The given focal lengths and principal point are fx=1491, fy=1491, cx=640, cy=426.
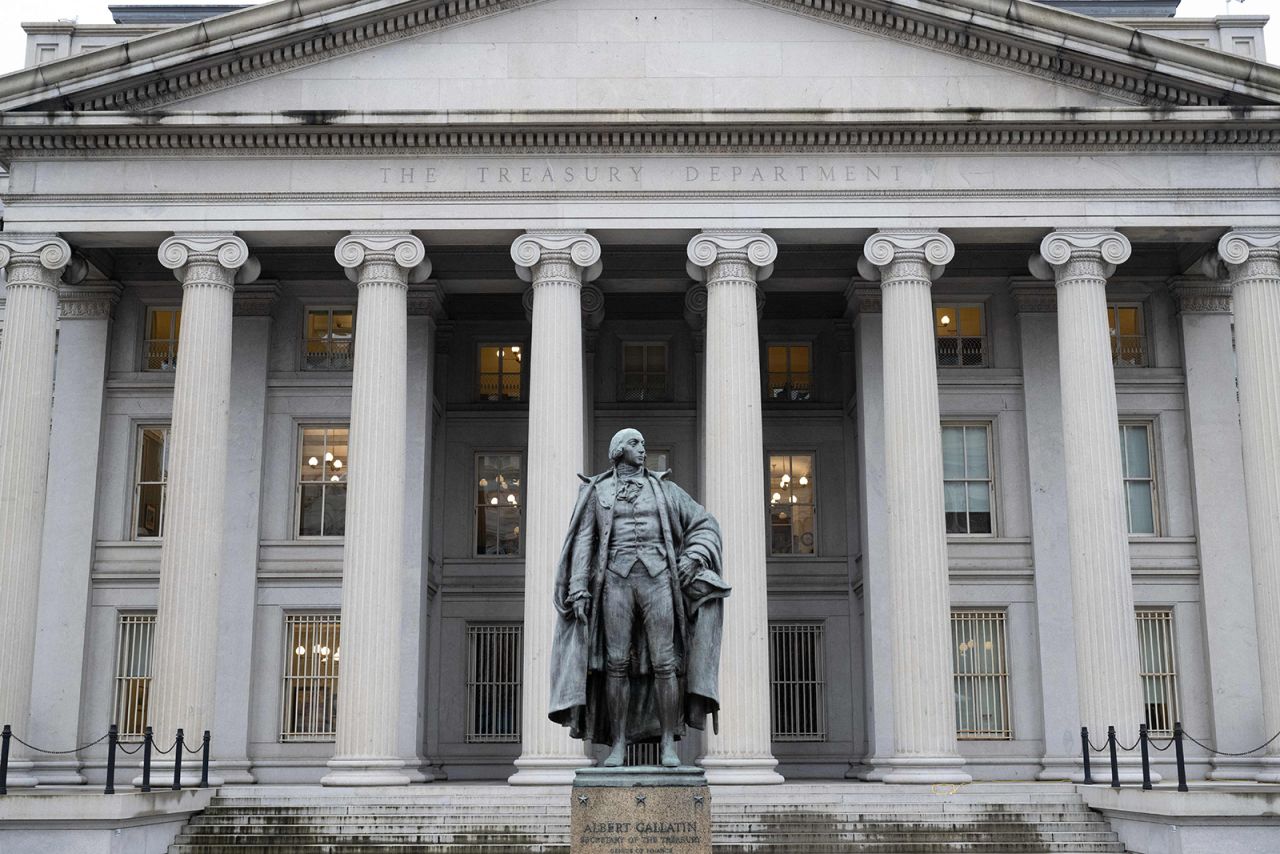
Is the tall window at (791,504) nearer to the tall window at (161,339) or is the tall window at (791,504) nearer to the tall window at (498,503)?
the tall window at (498,503)

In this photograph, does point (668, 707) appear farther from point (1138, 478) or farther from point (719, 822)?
point (1138, 478)

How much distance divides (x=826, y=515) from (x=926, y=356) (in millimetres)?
7326

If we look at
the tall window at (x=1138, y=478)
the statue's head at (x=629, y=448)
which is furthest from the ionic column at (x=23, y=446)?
the tall window at (x=1138, y=478)

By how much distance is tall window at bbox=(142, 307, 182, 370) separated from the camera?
99.5ft

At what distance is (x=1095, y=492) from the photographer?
25.4 m

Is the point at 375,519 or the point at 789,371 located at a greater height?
the point at 789,371

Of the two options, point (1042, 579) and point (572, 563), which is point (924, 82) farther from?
point (572, 563)

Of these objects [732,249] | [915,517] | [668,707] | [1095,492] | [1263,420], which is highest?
[732,249]

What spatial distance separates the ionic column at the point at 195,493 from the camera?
24938mm

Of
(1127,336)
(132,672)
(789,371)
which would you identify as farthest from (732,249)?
(132,672)

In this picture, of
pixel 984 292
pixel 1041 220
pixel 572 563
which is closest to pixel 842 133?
pixel 1041 220

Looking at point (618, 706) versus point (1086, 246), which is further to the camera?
point (1086, 246)

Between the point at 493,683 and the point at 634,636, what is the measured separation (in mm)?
19886

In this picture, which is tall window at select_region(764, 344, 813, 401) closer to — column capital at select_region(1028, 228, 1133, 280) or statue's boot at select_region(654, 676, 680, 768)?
column capital at select_region(1028, 228, 1133, 280)
